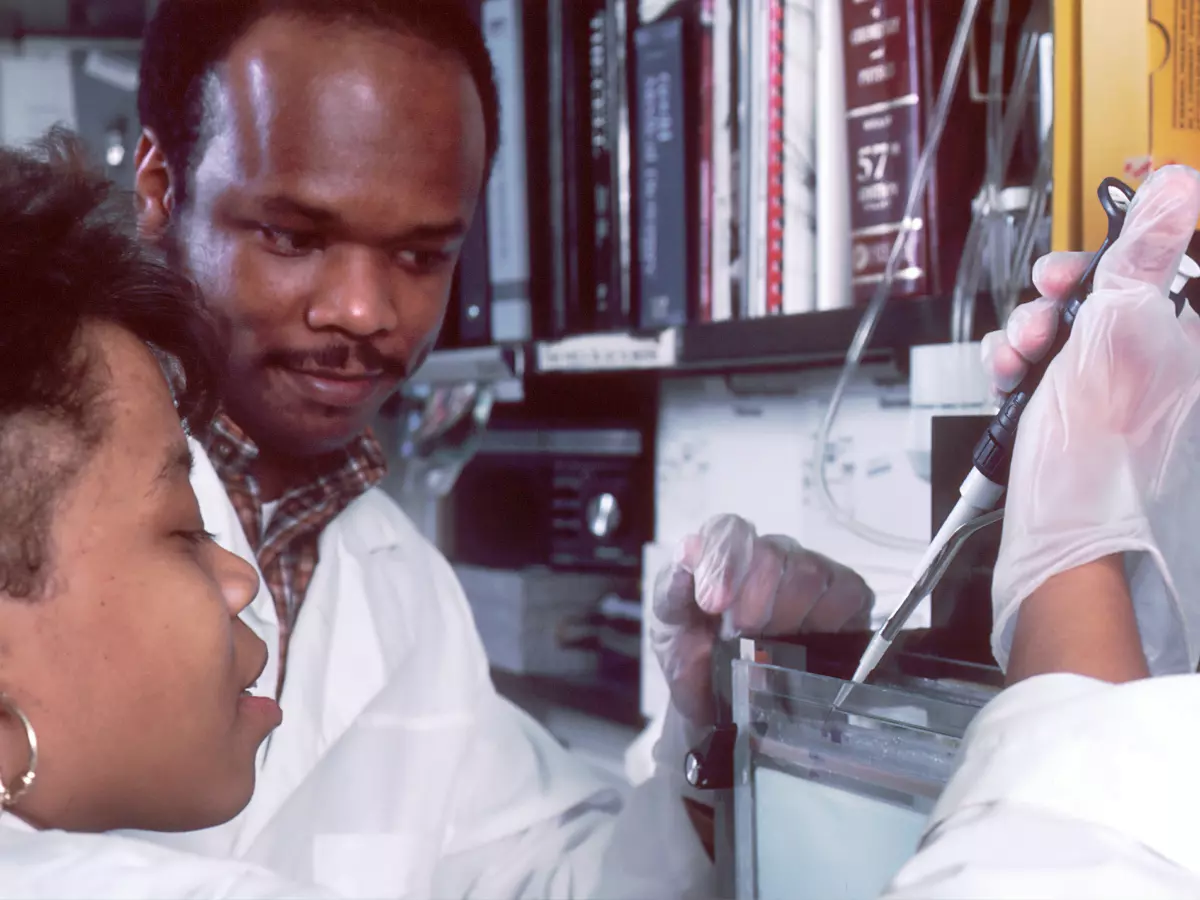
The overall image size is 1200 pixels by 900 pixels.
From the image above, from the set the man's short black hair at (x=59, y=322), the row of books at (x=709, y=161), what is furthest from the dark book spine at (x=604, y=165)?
the man's short black hair at (x=59, y=322)

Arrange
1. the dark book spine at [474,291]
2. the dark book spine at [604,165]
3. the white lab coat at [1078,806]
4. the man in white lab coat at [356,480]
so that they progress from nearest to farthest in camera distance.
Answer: the white lab coat at [1078,806] → the man in white lab coat at [356,480] → the dark book spine at [604,165] → the dark book spine at [474,291]

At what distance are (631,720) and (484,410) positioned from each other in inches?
16.1

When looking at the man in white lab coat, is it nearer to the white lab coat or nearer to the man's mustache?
the man's mustache

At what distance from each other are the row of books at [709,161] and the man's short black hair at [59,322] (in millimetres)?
475

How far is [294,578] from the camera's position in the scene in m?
1.01

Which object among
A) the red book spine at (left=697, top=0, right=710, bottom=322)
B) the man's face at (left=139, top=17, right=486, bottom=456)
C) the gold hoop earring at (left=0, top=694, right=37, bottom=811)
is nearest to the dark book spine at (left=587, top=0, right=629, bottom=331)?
the red book spine at (left=697, top=0, right=710, bottom=322)

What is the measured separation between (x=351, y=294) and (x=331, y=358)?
6 cm

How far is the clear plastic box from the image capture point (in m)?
0.51

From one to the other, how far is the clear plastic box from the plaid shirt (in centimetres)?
46

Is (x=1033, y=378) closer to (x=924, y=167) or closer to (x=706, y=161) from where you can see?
(x=924, y=167)

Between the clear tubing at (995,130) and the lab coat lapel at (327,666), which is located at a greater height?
the clear tubing at (995,130)

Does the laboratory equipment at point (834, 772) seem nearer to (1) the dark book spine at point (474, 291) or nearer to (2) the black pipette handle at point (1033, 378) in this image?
(2) the black pipette handle at point (1033, 378)

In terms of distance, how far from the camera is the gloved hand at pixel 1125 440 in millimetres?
496

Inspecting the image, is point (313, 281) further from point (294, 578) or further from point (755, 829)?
point (755, 829)
